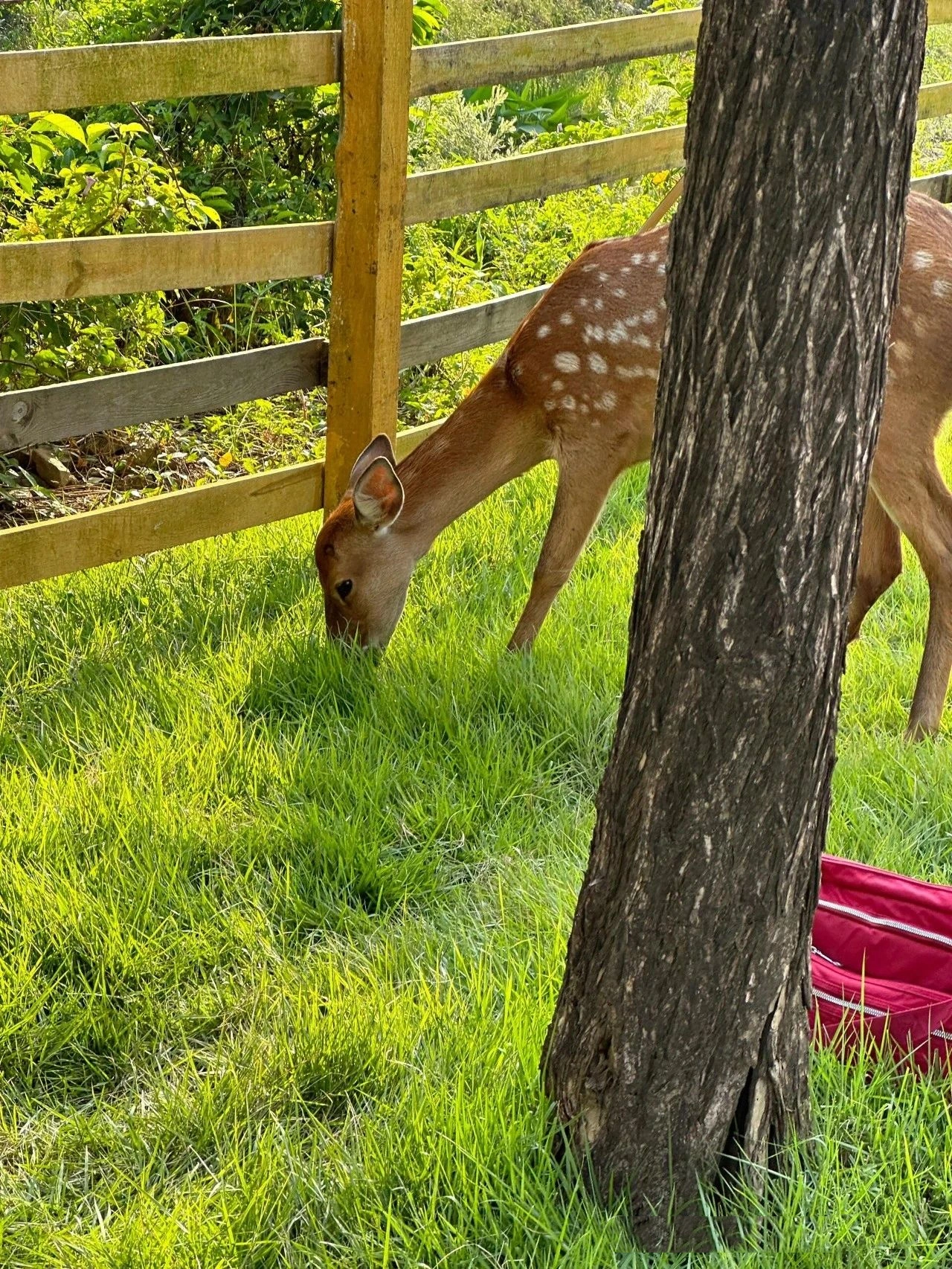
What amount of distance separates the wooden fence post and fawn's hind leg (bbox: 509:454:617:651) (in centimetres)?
90

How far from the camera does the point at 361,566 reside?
440 cm

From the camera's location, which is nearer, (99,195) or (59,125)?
(59,125)

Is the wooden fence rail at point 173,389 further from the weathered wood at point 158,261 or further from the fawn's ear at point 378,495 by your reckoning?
the fawn's ear at point 378,495

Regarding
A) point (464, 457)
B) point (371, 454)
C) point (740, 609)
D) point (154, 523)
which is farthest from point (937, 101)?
point (740, 609)

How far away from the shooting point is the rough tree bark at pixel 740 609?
1.78 m

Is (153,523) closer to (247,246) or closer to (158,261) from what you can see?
(158,261)

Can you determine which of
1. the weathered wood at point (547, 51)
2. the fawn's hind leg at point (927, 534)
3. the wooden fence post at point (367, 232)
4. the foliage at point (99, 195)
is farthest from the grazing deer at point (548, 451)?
the foliage at point (99, 195)

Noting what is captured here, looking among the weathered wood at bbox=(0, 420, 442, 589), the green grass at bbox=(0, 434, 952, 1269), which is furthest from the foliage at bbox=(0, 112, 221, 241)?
the green grass at bbox=(0, 434, 952, 1269)

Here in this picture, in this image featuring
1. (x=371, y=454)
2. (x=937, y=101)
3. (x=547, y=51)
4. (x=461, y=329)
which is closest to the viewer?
(x=371, y=454)

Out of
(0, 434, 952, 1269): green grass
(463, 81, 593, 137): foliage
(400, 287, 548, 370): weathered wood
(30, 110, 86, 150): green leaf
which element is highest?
(30, 110, 86, 150): green leaf

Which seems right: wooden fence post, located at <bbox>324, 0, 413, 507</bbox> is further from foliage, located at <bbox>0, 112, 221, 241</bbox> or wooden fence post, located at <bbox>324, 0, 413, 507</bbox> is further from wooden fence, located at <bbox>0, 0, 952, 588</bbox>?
foliage, located at <bbox>0, 112, 221, 241</bbox>

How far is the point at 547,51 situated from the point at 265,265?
72.6 inches

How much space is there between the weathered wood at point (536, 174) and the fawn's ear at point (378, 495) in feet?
4.48

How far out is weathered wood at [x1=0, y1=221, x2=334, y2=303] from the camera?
13.8ft
